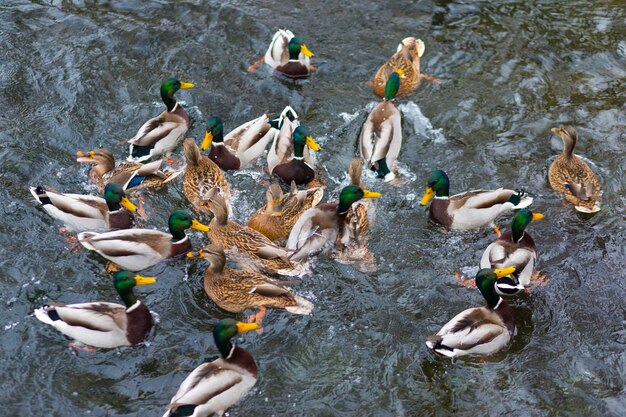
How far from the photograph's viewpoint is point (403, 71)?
415 inches

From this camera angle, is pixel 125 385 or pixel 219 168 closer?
pixel 125 385

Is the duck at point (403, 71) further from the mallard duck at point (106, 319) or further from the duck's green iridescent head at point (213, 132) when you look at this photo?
the mallard duck at point (106, 319)

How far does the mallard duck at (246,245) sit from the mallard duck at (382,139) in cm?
194

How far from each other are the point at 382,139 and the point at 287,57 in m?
2.38

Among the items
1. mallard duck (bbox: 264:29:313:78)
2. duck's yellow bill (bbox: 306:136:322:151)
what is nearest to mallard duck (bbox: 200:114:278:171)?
duck's yellow bill (bbox: 306:136:322:151)

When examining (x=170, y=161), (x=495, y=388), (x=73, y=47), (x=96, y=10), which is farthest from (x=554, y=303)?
(x=96, y=10)

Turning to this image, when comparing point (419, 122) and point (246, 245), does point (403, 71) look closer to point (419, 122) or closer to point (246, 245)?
point (419, 122)

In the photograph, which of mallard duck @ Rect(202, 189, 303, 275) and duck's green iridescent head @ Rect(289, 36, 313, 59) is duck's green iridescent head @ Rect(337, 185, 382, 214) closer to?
mallard duck @ Rect(202, 189, 303, 275)

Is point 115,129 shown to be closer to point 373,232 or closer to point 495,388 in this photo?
point 373,232

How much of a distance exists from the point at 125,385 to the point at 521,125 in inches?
246

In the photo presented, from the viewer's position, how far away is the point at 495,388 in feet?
22.2

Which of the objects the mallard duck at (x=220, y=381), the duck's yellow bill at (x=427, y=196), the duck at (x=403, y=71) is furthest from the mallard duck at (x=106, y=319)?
the duck at (x=403, y=71)

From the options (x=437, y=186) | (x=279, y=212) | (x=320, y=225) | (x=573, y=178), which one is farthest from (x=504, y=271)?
(x=279, y=212)

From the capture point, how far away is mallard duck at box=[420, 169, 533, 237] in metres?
8.38
